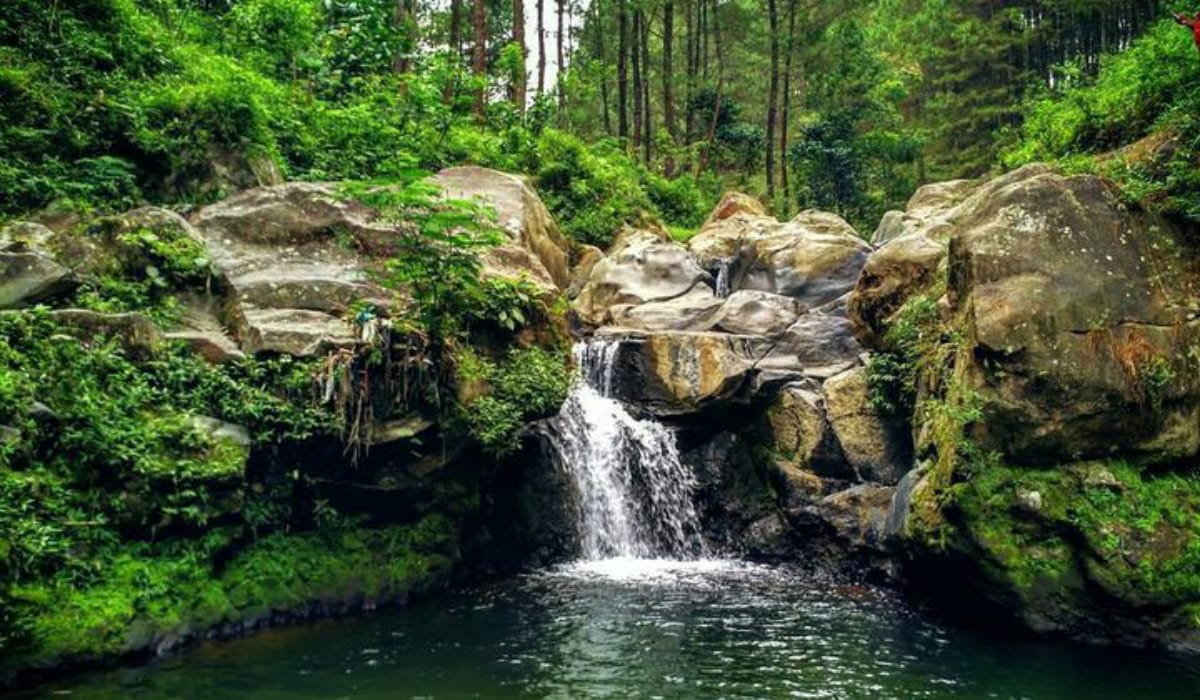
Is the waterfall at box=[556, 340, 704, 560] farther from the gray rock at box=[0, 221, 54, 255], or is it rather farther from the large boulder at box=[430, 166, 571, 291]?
the gray rock at box=[0, 221, 54, 255]

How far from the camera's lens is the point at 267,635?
10.8 m

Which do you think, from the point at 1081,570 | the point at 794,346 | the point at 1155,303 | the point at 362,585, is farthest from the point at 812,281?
the point at 362,585

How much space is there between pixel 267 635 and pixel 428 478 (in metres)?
3.27

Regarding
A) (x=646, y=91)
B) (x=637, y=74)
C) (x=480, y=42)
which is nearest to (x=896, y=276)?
(x=480, y=42)

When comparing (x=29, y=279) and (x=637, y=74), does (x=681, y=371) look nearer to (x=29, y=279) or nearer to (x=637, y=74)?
(x=29, y=279)

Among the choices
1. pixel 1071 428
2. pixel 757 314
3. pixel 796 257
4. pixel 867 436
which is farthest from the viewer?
pixel 796 257

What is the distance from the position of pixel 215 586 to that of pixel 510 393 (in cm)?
504

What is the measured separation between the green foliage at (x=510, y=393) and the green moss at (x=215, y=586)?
1.80 m

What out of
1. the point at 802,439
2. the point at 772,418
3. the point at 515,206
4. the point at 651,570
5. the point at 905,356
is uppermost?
the point at 515,206

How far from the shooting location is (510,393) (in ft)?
44.9

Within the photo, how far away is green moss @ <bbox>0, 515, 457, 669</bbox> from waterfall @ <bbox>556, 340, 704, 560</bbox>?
341 cm

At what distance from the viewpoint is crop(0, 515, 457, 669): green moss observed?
352 inches

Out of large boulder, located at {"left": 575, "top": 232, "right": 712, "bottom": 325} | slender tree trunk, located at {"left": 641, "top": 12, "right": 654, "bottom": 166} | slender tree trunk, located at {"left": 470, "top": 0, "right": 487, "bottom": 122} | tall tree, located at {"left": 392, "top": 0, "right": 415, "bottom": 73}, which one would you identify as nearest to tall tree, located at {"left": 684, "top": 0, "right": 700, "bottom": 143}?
slender tree trunk, located at {"left": 641, "top": 12, "right": 654, "bottom": 166}

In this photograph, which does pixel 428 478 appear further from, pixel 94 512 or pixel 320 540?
pixel 94 512
